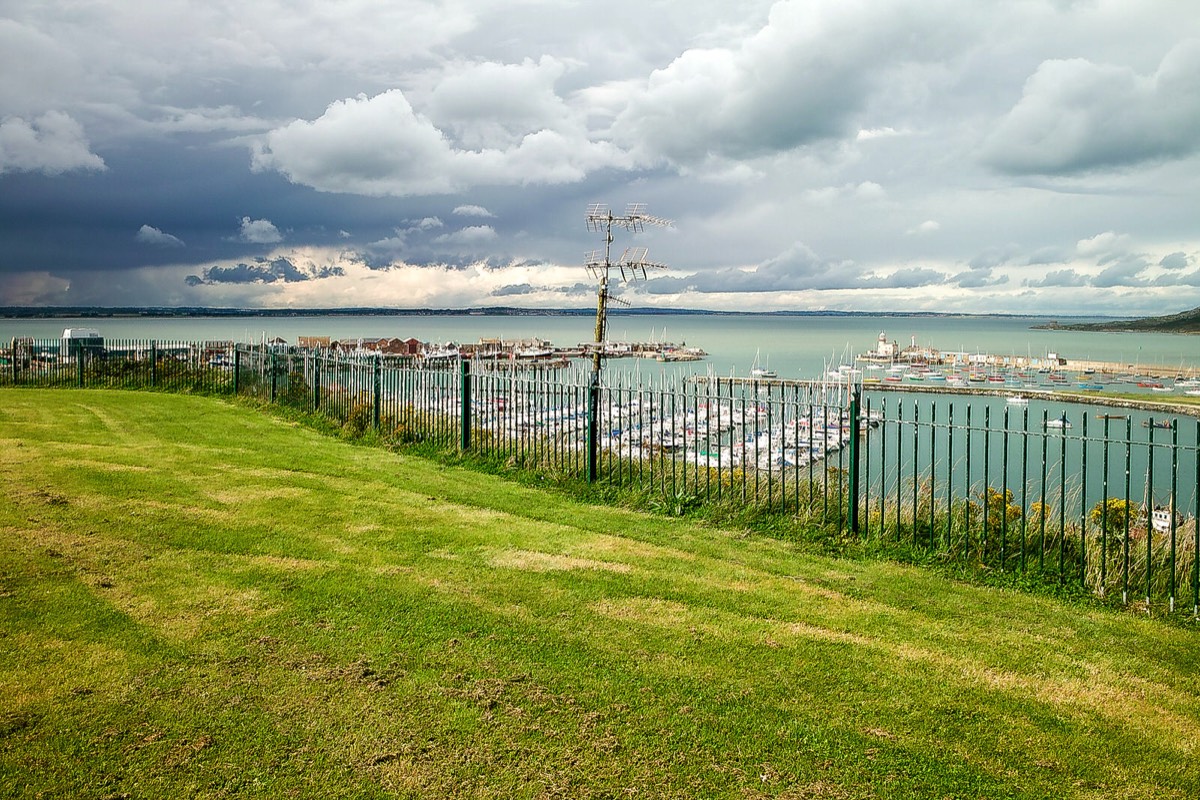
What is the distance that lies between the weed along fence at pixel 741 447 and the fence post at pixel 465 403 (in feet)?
0.08

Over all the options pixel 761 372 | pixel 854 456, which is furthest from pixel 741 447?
pixel 761 372

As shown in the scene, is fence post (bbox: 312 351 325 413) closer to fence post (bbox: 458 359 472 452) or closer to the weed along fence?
the weed along fence

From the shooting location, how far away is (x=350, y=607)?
6.02 m

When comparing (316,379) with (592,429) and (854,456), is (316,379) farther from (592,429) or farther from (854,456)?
(854,456)

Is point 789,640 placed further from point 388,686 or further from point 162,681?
point 162,681

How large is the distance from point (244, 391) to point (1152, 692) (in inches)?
854

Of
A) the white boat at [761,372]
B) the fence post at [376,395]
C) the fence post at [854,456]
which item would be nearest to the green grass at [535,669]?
the fence post at [854,456]

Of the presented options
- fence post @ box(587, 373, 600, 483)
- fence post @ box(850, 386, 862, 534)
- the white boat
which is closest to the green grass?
fence post @ box(850, 386, 862, 534)

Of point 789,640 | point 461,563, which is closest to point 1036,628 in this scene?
point 789,640

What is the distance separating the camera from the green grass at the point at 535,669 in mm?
3979

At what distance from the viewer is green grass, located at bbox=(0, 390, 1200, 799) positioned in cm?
398

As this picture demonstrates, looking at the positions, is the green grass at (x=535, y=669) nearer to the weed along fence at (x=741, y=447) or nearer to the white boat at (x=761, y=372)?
the weed along fence at (x=741, y=447)

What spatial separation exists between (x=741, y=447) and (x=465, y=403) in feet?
14.7

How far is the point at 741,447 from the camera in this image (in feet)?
39.2
